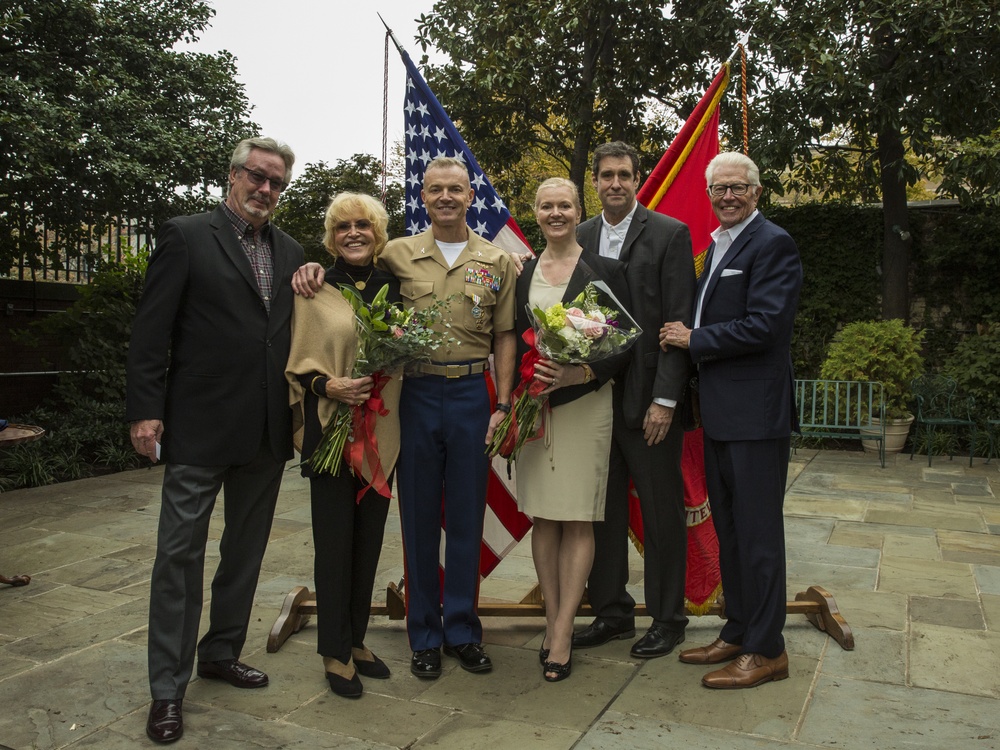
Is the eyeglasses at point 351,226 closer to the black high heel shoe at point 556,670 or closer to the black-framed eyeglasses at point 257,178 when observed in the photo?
the black-framed eyeglasses at point 257,178

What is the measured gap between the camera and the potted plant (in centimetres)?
995

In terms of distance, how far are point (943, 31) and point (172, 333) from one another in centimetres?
906

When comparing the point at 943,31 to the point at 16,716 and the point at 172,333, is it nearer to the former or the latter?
the point at 172,333

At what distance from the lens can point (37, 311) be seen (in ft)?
31.5

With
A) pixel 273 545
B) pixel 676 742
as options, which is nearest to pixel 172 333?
pixel 676 742

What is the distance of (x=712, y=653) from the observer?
3531mm

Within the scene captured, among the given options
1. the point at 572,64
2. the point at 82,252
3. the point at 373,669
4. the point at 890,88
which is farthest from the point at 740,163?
the point at 572,64

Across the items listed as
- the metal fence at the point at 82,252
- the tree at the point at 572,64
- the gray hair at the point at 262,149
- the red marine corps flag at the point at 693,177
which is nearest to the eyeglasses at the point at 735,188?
the red marine corps flag at the point at 693,177

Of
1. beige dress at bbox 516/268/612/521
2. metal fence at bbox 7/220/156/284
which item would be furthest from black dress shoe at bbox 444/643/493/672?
metal fence at bbox 7/220/156/284

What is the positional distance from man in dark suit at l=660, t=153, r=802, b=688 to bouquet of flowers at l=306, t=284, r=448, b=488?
0.95 meters

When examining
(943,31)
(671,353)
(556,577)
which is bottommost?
(556,577)

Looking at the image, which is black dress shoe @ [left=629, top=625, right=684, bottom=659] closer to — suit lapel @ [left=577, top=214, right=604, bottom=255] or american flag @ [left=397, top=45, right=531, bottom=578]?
suit lapel @ [left=577, top=214, right=604, bottom=255]

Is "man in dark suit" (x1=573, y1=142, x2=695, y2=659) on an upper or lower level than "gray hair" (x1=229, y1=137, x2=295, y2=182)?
lower

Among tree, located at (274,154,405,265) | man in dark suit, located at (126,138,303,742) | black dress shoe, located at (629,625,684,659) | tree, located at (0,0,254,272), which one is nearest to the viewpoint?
man in dark suit, located at (126,138,303,742)
